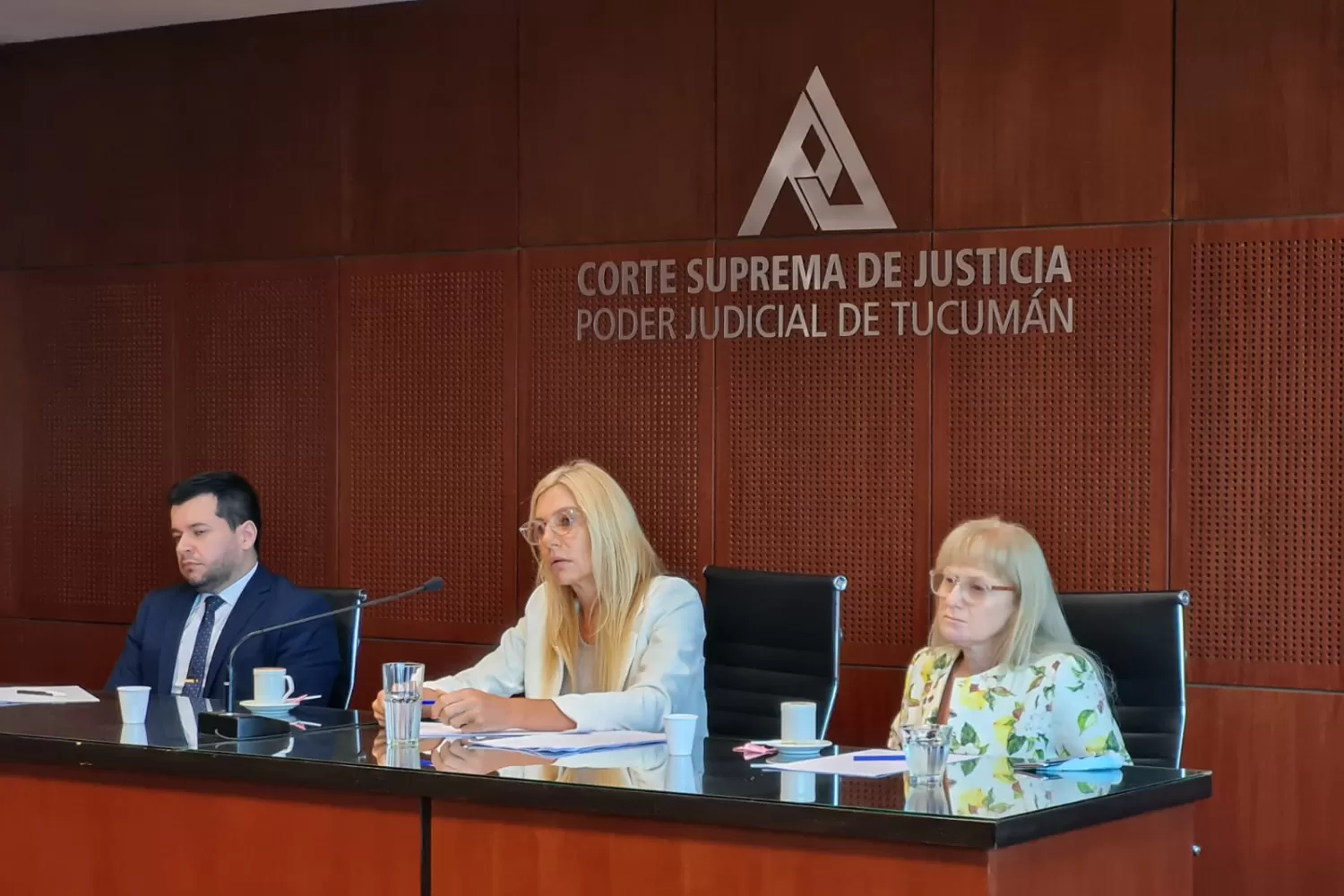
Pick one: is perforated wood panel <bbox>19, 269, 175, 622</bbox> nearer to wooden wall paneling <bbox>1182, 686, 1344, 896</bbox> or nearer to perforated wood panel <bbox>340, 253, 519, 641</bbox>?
perforated wood panel <bbox>340, 253, 519, 641</bbox>

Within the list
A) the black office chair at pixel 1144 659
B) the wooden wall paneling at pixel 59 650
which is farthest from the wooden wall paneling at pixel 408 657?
the black office chair at pixel 1144 659

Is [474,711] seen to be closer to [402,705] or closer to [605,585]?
[402,705]

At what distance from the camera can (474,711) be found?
139 inches

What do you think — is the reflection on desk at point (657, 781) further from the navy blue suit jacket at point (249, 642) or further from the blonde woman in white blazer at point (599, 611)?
the navy blue suit jacket at point (249, 642)

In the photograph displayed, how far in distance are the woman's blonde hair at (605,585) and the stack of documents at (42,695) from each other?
1.17 m

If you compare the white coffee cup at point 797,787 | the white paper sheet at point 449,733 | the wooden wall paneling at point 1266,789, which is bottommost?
the wooden wall paneling at point 1266,789

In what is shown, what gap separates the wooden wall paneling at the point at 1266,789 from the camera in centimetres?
475

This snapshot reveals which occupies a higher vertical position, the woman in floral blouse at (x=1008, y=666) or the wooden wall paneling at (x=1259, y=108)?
the wooden wall paneling at (x=1259, y=108)

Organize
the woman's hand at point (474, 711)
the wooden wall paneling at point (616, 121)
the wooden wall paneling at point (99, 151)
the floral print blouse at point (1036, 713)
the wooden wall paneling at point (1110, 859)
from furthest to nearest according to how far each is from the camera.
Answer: the wooden wall paneling at point (99, 151)
the wooden wall paneling at point (616, 121)
the woman's hand at point (474, 711)
the floral print blouse at point (1036, 713)
the wooden wall paneling at point (1110, 859)

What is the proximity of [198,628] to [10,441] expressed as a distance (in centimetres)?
249

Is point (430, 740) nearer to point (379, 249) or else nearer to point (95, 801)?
point (95, 801)

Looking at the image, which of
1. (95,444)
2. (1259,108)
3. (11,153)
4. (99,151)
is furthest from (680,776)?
(11,153)

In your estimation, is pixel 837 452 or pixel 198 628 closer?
pixel 198 628

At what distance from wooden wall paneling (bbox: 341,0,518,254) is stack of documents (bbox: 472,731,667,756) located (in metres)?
2.70
